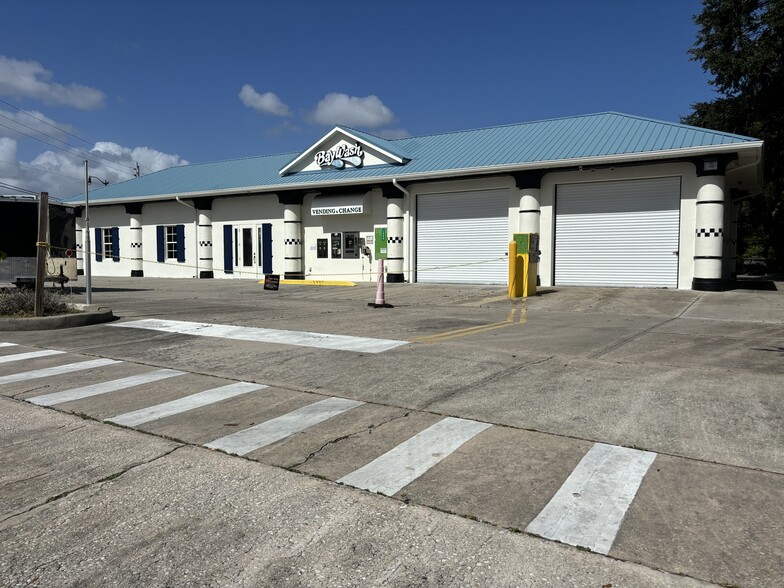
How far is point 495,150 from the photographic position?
21.9m

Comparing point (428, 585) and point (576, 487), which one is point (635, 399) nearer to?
point (576, 487)

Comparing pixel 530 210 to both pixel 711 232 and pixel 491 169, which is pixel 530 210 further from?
pixel 711 232

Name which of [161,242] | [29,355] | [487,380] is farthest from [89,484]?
[161,242]

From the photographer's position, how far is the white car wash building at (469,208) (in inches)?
709

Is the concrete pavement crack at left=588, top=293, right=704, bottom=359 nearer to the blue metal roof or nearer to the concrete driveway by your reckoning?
the concrete driveway

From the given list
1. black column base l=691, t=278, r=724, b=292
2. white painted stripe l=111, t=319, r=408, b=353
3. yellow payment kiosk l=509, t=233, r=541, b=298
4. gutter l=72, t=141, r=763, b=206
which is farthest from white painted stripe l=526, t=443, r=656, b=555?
black column base l=691, t=278, r=724, b=292

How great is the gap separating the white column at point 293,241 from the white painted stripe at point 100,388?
747 inches

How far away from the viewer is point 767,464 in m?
3.95

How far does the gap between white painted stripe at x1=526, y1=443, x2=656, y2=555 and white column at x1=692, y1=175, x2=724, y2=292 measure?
1549cm

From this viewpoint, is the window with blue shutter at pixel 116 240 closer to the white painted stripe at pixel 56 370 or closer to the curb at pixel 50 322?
the curb at pixel 50 322

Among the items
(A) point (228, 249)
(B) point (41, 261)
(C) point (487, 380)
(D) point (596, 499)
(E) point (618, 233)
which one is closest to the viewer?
(D) point (596, 499)

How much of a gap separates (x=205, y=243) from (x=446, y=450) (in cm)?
2661

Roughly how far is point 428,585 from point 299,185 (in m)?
23.2

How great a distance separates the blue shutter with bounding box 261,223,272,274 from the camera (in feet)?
88.4
